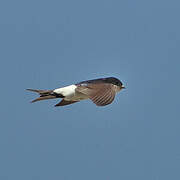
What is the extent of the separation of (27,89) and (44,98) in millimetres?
534

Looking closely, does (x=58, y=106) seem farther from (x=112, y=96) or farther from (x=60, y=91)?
(x=112, y=96)

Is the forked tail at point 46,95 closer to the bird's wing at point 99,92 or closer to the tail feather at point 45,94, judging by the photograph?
the tail feather at point 45,94

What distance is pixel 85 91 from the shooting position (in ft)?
42.1

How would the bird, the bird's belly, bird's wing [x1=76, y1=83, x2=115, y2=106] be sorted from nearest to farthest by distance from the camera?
1. bird's wing [x1=76, y1=83, x2=115, y2=106]
2. the bird
3. the bird's belly

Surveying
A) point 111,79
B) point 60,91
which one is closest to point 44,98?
point 60,91

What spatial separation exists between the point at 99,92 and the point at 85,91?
1.31ft

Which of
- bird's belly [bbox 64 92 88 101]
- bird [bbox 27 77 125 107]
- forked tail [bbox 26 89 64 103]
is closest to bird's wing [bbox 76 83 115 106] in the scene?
bird [bbox 27 77 125 107]

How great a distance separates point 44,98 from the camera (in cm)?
1334

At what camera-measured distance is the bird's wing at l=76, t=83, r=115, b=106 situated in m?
12.1

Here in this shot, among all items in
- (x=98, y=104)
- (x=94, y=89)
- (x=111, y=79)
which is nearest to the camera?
(x=98, y=104)

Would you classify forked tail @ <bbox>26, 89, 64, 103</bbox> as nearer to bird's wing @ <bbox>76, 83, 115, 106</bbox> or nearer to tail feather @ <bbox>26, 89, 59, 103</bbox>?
tail feather @ <bbox>26, 89, 59, 103</bbox>

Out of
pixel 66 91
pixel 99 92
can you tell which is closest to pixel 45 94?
pixel 66 91

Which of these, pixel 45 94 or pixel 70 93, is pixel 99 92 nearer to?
pixel 70 93

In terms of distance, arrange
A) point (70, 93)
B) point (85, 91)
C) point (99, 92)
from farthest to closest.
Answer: point (70, 93), point (85, 91), point (99, 92)
